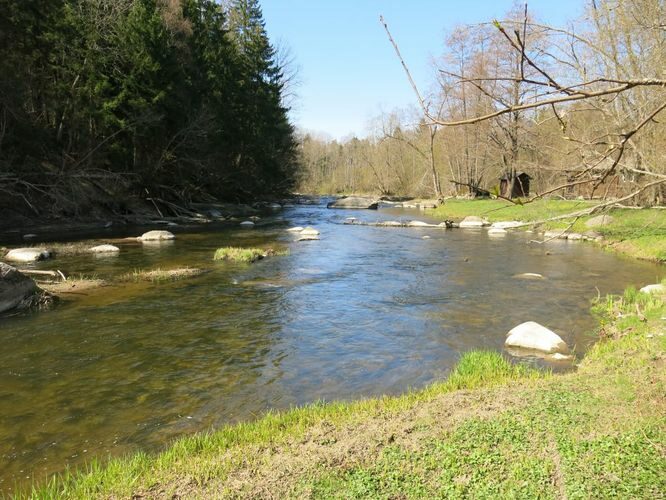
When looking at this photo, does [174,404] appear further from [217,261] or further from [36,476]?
[217,261]

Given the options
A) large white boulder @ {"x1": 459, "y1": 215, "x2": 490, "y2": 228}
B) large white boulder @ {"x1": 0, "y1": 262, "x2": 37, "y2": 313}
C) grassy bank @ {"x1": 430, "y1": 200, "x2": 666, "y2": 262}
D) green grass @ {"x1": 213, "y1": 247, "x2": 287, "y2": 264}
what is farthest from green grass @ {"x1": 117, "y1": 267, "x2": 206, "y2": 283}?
large white boulder @ {"x1": 459, "y1": 215, "x2": 490, "y2": 228}

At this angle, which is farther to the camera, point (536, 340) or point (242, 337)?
point (242, 337)

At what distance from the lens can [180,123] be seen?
3250 centimetres

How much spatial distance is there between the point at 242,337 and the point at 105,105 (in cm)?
2390

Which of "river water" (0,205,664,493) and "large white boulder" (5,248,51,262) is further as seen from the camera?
"large white boulder" (5,248,51,262)

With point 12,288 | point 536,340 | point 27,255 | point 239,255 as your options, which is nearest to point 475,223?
point 239,255

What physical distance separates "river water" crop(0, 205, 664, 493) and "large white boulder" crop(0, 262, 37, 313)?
22.6 inches

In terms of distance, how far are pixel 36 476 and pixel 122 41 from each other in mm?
30259

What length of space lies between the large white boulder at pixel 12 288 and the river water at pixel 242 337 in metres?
0.58

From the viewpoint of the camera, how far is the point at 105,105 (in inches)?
1086

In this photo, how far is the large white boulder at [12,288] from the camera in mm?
10156

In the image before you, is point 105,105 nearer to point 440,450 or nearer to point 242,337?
point 242,337

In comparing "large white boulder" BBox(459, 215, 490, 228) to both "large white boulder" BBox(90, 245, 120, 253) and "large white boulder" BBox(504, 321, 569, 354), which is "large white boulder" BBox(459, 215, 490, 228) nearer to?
"large white boulder" BBox(90, 245, 120, 253)

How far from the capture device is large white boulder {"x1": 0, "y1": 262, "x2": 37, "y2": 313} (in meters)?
10.2
